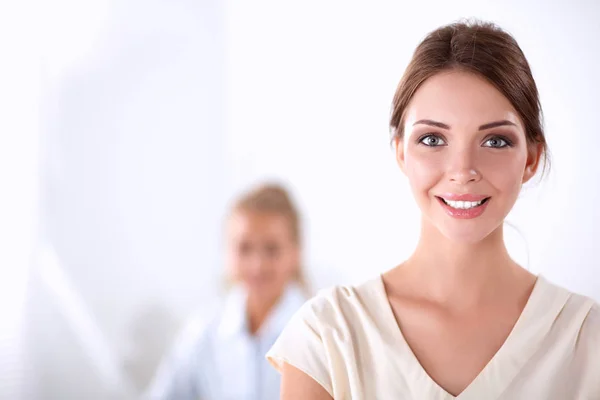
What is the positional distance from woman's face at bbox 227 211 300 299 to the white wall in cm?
27

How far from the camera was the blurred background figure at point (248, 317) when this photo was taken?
205cm

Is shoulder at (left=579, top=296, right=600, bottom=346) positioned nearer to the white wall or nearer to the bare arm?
the bare arm

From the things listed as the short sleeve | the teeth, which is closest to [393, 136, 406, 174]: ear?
the teeth

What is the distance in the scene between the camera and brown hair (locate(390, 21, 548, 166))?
93 centimetres

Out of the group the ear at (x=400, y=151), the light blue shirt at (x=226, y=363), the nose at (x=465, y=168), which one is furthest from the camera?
the light blue shirt at (x=226, y=363)

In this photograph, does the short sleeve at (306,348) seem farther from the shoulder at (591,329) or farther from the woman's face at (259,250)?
the woman's face at (259,250)

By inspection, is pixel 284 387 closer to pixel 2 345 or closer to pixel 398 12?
pixel 398 12

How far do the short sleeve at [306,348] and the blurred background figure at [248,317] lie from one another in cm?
103

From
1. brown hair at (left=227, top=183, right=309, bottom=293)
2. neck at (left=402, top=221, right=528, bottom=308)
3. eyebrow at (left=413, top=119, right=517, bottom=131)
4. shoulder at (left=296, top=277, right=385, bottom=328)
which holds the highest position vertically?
eyebrow at (left=413, top=119, right=517, bottom=131)

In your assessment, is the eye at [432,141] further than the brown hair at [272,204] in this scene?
No

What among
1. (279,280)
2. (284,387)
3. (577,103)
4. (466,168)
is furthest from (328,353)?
(279,280)

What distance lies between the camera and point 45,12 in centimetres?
282

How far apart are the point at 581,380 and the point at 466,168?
1.00 ft

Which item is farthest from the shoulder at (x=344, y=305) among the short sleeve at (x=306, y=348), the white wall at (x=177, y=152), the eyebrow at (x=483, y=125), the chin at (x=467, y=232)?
the white wall at (x=177, y=152)
